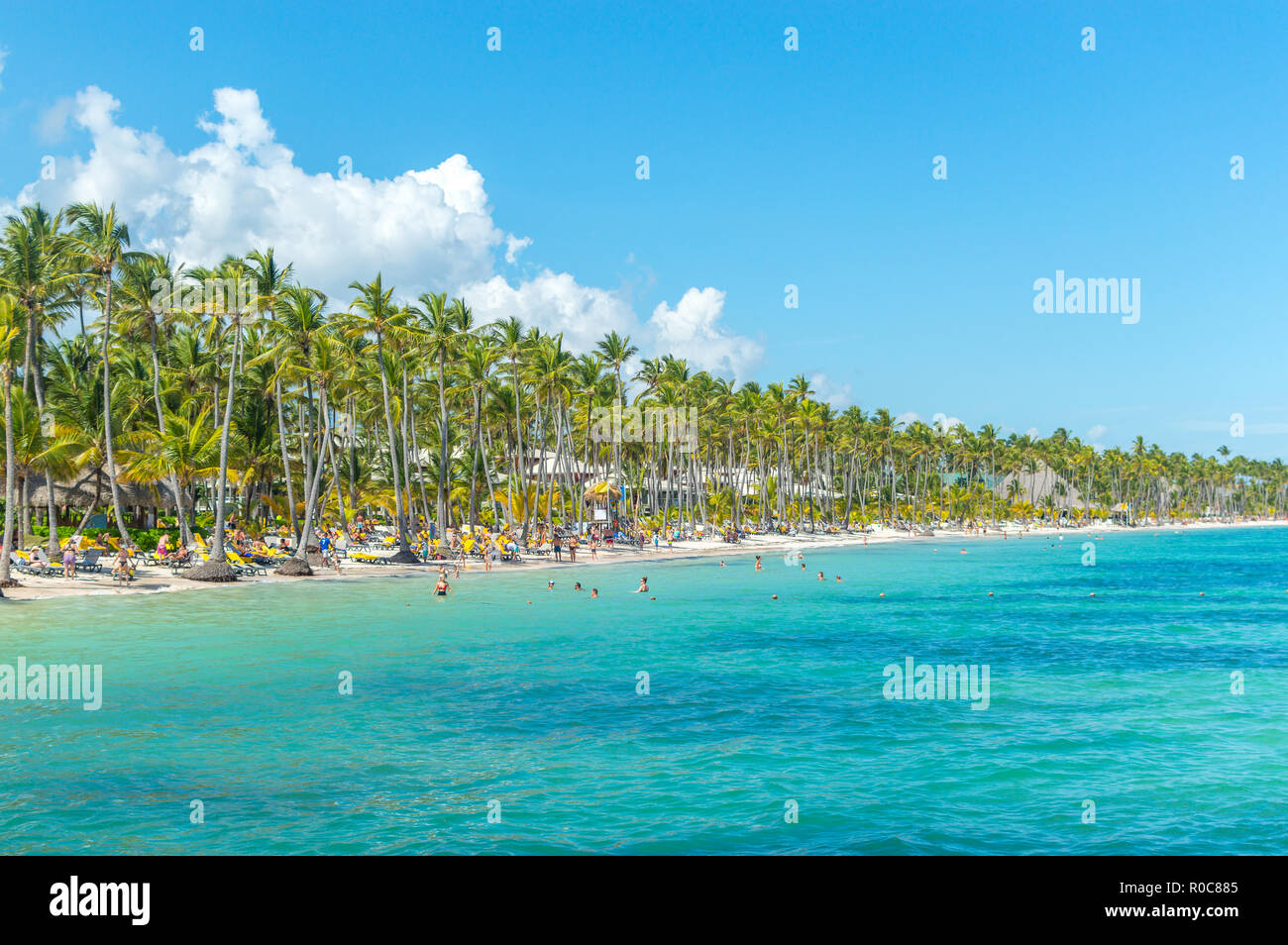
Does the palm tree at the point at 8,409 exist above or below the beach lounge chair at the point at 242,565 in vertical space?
above

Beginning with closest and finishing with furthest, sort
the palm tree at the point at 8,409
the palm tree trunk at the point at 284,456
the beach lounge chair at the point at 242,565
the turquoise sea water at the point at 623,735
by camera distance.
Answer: the turquoise sea water at the point at 623,735 → the palm tree at the point at 8,409 → the beach lounge chair at the point at 242,565 → the palm tree trunk at the point at 284,456

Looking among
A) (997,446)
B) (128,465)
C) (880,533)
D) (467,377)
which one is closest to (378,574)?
(128,465)

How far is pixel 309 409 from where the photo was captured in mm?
52938

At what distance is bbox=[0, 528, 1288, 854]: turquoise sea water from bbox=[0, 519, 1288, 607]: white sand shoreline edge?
2356 mm

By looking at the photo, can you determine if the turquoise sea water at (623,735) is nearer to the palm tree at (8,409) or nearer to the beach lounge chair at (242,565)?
the palm tree at (8,409)

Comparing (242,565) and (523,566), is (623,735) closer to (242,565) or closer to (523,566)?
(242,565)

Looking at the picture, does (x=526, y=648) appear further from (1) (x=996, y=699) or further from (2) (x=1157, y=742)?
(2) (x=1157, y=742)

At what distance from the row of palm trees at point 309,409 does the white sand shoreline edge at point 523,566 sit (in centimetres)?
163

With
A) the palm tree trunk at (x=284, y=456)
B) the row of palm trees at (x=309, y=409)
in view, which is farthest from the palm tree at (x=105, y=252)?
the palm tree trunk at (x=284, y=456)

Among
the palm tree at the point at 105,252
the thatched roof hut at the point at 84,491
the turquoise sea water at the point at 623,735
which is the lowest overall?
the turquoise sea water at the point at 623,735

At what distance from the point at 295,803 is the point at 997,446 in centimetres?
16293

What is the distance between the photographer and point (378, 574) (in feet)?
165

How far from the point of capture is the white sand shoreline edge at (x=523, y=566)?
38094 mm

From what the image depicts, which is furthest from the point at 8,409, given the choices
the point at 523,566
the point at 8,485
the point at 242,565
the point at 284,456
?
the point at 523,566
